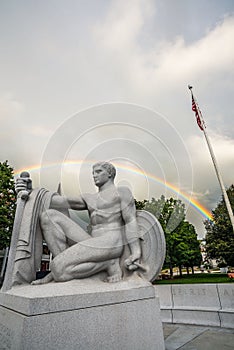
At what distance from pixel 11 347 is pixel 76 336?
2.65ft

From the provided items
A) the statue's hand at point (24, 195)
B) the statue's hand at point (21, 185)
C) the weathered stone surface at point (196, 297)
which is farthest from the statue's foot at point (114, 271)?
the weathered stone surface at point (196, 297)

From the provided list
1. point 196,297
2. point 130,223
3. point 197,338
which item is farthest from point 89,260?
point 196,297

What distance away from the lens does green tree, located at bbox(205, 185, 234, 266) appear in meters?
22.9

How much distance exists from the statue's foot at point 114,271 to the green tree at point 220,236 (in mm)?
22700

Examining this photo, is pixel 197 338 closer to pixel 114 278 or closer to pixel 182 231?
pixel 114 278

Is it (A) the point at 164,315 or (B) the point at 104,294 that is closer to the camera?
(B) the point at 104,294

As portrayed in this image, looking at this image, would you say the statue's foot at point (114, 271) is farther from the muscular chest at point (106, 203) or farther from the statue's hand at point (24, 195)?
the statue's hand at point (24, 195)

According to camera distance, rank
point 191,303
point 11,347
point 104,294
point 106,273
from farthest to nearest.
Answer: point 191,303 → point 106,273 → point 104,294 → point 11,347

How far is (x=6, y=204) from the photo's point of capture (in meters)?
19.2

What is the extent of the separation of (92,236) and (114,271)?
75cm

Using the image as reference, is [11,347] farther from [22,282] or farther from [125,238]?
[125,238]

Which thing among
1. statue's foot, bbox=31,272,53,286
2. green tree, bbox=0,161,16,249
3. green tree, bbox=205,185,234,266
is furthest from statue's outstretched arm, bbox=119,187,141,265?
green tree, bbox=205,185,234,266

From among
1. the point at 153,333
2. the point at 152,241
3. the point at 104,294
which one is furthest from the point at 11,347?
the point at 152,241

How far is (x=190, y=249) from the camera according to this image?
30812 mm
